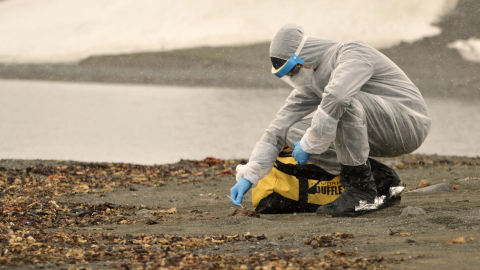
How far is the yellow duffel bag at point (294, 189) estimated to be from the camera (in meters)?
3.51

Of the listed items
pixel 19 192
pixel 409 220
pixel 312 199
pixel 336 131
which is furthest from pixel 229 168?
pixel 409 220

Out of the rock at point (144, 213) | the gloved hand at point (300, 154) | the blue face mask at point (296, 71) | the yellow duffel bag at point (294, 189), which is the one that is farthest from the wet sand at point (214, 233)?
the blue face mask at point (296, 71)

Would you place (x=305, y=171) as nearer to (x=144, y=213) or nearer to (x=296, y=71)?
(x=296, y=71)

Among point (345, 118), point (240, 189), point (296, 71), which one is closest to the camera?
point (345, 118)

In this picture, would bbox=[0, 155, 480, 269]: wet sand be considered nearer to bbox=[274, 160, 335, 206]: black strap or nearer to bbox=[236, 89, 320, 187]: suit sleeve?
bbox=[274, 160, 335, 206]: black strap

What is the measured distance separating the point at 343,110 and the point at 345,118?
0.14m

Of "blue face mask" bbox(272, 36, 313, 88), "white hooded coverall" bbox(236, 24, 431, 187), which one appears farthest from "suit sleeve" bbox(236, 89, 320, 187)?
"blue face mask" bbox(272, 36, 313, 88)

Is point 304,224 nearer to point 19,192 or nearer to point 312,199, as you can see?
point 312,199

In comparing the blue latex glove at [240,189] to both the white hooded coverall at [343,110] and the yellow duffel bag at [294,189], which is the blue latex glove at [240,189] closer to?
the white hooded coverall at [343,110]

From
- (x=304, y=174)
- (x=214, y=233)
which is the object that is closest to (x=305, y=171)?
(x=304, y=174)

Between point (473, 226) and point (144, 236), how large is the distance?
1.77 m

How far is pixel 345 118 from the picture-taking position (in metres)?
3.09

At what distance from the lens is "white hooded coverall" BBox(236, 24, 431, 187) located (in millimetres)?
2980

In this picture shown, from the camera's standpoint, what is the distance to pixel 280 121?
3.60 metres
